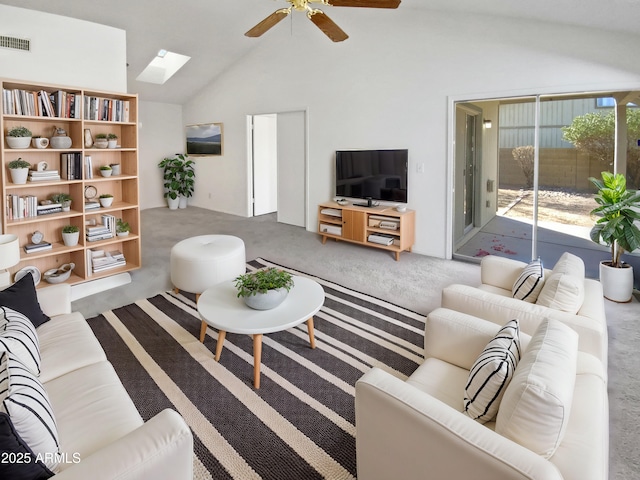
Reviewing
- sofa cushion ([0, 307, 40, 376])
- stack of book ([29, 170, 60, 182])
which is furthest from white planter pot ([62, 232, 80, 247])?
sofa cushion ([0, 307, 40, 376])

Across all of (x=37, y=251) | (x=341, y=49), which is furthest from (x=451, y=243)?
(x=37, y=251)

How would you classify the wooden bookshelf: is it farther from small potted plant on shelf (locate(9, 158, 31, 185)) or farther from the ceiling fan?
the ceiling fan

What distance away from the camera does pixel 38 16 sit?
362cm

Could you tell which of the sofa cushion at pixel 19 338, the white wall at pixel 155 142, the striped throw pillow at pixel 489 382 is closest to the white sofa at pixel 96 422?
the sofa cushion at pixel 19 338

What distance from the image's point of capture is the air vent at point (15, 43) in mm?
3473

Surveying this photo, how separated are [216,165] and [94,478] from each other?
7.94m

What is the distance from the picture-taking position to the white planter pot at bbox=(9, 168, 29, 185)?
3.49 metres

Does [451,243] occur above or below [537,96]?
below

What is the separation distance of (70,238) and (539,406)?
4.19 metres

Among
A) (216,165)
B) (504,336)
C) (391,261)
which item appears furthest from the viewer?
(216,165)

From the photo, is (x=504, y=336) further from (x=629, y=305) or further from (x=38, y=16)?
(x=38, y=16)

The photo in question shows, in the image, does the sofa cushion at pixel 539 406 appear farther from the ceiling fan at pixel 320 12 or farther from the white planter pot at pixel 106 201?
the white planter pot at pixel 106 201

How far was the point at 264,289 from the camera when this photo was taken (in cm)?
252

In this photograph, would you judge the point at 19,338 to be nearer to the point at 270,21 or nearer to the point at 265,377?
the point at 265,377
